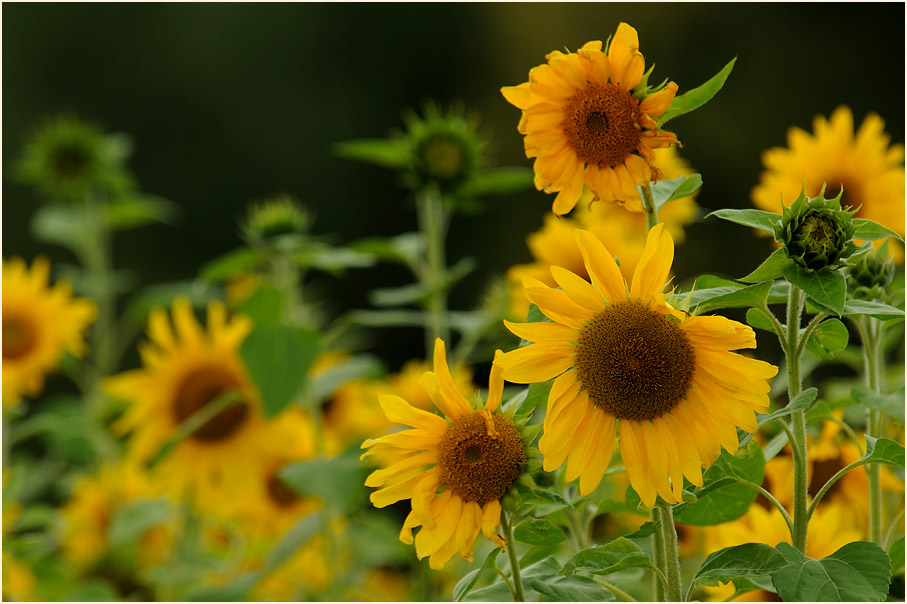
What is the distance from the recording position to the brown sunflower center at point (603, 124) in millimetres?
458

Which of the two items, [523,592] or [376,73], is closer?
[523,592]

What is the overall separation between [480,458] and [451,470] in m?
0.02

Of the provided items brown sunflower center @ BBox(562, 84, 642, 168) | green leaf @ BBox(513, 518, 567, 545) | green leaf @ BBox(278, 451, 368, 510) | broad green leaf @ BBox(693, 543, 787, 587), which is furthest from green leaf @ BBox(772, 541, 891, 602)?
green leaf @ BBox(278, 451, 368, 510)

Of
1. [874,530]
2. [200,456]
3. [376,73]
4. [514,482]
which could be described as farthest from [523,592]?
[376,73]

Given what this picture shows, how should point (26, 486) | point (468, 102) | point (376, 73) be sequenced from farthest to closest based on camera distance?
point (376, 73), point (468, 102), point (26, 486)

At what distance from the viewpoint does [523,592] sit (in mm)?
452

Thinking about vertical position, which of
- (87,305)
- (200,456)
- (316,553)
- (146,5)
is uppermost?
(146,5)

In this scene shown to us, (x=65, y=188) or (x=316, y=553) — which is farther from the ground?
(x=65, y=188)

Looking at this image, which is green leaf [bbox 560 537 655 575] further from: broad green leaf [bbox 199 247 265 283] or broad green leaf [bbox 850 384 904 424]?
broad green leaf [bbox 199 247 265 283]

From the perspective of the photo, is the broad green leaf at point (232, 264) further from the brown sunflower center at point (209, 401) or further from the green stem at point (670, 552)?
the green stem at point (670, 552)

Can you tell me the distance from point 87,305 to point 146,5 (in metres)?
2.18

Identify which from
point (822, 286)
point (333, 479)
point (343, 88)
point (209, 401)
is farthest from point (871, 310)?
point (343, 88)

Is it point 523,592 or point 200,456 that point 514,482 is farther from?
point 200,456

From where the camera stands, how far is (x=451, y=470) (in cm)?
44
